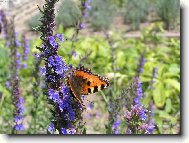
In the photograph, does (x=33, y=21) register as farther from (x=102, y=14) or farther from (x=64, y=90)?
(x=64, y=90)

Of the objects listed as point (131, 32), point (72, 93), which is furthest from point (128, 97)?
point (131, 32)

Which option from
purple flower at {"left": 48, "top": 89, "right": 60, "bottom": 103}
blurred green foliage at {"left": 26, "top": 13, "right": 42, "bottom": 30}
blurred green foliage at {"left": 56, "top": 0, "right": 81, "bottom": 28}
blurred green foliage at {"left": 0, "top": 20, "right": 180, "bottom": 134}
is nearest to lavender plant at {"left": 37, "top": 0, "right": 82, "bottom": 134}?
purple flower at {"left": 48, "top": 89, "right": 60, "bottom": 103}

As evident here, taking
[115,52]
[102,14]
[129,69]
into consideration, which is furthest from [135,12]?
[129,69]

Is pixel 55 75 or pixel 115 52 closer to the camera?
pixel 55 75

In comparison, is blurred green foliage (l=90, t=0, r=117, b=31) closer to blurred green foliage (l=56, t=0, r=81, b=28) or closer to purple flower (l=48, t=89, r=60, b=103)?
blurred green foliage (l=56, t=0, r=81, b=28)

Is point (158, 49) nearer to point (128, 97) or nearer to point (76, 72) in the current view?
point (128, 97)
